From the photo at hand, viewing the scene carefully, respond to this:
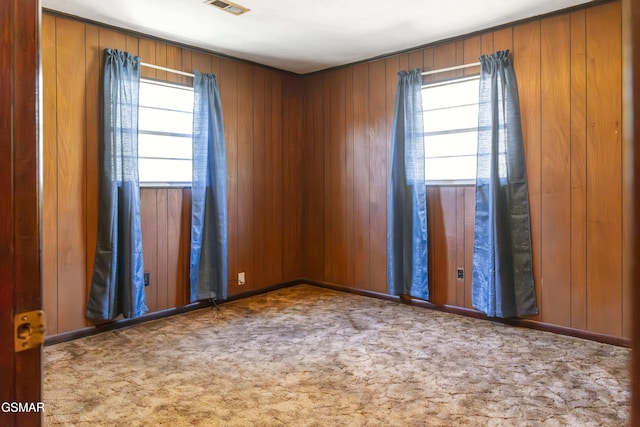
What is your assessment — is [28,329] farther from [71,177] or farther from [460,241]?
[460,241]

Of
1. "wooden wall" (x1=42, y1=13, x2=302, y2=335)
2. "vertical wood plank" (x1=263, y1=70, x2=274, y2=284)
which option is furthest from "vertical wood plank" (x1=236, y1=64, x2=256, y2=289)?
→ "vertical wood plank" (x1=263, y1=70, x2=274, y2=284)

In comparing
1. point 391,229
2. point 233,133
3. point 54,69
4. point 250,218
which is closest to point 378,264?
point 391,229

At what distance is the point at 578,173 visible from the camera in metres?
3.28

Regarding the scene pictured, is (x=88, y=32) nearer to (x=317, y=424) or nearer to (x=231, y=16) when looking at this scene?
(x=231, y=16)

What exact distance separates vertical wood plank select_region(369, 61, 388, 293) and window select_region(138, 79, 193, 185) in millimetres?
1894

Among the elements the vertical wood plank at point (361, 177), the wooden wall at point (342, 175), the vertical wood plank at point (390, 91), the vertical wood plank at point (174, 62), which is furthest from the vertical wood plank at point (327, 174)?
the vertical wood plank at point (174, 62)

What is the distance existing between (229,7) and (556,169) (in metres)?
2.89

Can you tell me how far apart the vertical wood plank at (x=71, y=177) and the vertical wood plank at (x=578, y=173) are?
3.89 metres

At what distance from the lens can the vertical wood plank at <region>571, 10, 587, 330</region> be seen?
3.24 meters

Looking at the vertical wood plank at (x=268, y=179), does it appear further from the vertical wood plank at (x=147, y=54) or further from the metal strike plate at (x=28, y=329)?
the metal strike plate at (x=28, y=329)

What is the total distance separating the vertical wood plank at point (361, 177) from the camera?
181 inches

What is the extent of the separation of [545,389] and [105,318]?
3.20 m

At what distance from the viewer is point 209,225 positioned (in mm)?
4141

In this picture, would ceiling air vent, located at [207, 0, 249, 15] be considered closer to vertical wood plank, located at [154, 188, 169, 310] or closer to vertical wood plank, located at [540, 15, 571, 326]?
vertical wood plank, located at [154, 188, 169, 310]
